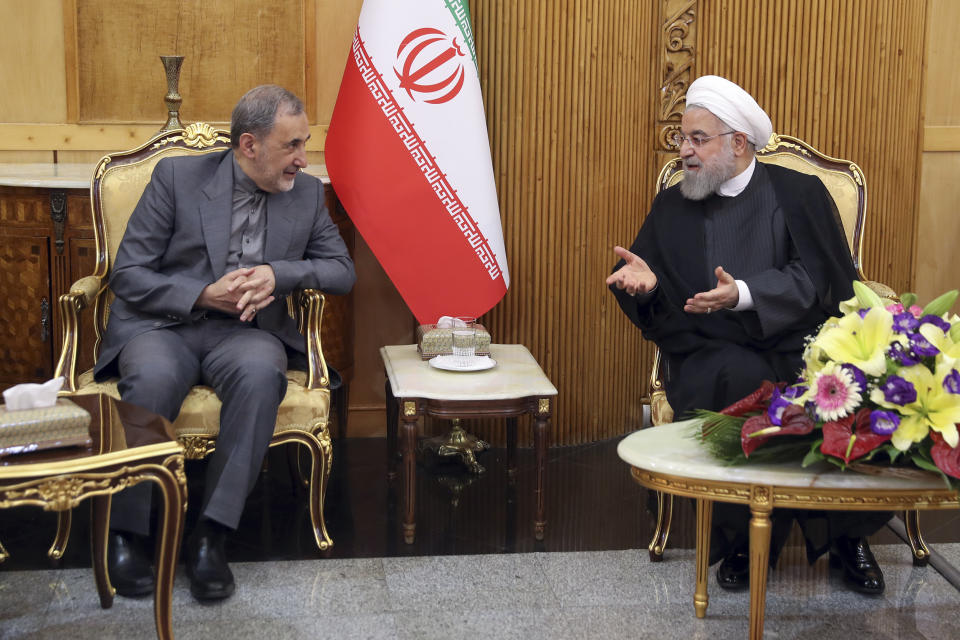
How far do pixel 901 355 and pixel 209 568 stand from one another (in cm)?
186

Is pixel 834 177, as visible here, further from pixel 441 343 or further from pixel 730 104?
pixel 441 343

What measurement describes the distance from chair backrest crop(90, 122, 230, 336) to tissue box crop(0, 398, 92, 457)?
1207 millimetres

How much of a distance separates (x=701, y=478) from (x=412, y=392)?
1.17m

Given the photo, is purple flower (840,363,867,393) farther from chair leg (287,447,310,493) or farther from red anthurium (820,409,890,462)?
chair leg (287,447,310,493)

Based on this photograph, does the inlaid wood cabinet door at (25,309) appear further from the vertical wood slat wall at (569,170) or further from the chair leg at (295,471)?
the vertical wood slat wall at (569,170)

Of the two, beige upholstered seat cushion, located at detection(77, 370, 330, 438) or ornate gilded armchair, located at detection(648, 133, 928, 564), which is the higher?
ornate gilded armchair, located at detection(648, 133, 928, 564)

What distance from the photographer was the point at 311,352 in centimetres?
Answer: 347

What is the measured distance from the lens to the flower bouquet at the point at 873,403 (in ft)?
7.93

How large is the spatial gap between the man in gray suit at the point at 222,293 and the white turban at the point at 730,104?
1.23 metres

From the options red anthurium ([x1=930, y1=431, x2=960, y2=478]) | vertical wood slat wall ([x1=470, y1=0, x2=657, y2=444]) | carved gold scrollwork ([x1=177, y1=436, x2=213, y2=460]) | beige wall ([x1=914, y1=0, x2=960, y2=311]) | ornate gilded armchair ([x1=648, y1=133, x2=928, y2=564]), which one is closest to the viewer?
red anthurium ([x1=930, y1=431, x2=960, y2=478])

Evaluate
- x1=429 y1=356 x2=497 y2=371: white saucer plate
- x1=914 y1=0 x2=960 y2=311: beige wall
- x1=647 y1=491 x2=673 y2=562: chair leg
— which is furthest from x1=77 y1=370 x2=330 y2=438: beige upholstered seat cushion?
x1=914 y1=0 x2=960 y2=311: beige wall

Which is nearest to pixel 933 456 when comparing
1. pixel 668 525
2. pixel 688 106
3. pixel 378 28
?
pixel 668 525

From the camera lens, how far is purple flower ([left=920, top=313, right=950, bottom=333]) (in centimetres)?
253

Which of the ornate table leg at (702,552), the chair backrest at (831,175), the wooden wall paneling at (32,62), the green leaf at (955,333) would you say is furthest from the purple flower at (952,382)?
the wooden wall paneling at (32,62)
